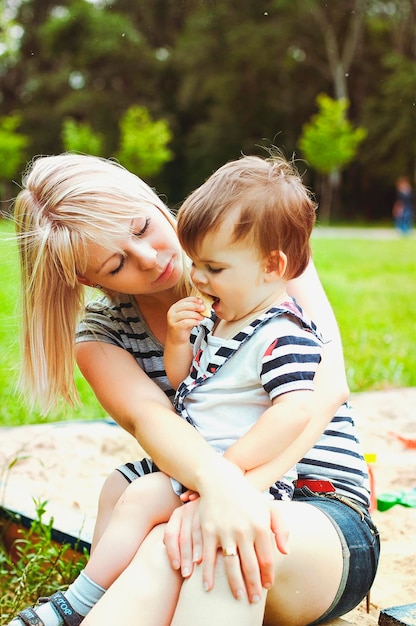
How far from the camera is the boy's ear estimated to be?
158 centimetres

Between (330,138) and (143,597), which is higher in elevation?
(143,597)

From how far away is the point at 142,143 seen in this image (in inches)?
958

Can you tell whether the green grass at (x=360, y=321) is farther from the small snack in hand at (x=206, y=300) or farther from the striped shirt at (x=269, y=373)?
the small snack in hand at (x=206, y=300)

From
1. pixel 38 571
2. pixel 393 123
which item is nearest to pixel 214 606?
pixel 38 571

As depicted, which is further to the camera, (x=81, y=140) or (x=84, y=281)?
(x=81, y=140)

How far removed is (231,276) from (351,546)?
57 centimetres

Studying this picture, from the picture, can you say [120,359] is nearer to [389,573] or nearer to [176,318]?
[176,318]

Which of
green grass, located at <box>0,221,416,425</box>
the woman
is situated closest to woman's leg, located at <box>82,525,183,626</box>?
the woman

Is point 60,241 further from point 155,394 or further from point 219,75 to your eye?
point 219,75

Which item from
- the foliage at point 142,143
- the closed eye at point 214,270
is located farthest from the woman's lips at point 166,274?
the foliage at point 142,143

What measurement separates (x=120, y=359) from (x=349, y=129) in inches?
904

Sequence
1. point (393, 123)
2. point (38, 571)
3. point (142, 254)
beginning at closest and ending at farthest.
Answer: point (142, 254) < point (38, 571) < point (393, 123)

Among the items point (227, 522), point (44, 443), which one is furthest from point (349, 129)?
point (227, 522)

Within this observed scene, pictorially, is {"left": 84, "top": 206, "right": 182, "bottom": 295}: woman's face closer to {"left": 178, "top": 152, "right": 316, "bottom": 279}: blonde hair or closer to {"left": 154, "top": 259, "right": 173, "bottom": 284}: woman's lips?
{"left": 154, "top": 259, "right": 173, "bottom": 284}: woman's lips
